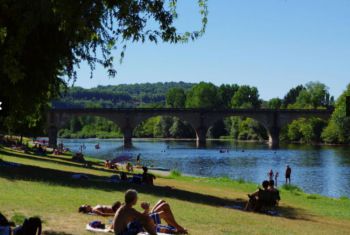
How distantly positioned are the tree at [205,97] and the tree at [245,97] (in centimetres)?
536

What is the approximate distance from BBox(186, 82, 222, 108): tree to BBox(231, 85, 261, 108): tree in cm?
536

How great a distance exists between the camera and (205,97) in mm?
181125

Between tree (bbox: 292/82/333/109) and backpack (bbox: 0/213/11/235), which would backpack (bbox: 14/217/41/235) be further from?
tree (bbox: 292/82/333/109)

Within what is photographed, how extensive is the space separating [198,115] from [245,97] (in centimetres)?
6135

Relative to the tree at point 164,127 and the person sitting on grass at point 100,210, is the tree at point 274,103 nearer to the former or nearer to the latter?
the tree at point 164,127

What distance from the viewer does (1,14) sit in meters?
8.77

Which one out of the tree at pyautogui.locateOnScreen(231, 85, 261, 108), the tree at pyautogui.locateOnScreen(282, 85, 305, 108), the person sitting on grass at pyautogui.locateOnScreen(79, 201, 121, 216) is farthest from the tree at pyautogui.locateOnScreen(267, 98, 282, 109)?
the person sitting on grass at pyautogui.locateOnScreen(79, 201, 121, 216)

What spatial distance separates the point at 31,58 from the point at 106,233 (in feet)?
13.1

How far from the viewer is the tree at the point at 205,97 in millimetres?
180250

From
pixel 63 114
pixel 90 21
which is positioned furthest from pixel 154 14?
pixel 63 114

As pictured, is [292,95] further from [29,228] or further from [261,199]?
[29,228]

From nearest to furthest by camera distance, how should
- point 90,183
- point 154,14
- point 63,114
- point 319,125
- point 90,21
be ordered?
point 90,21 → point 154,14 → point 90,183 → point 63,114 → point 319,125

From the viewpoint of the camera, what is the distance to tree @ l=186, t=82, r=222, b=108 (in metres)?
180

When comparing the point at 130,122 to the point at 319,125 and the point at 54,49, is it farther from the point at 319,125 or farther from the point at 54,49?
the point at 54,49
